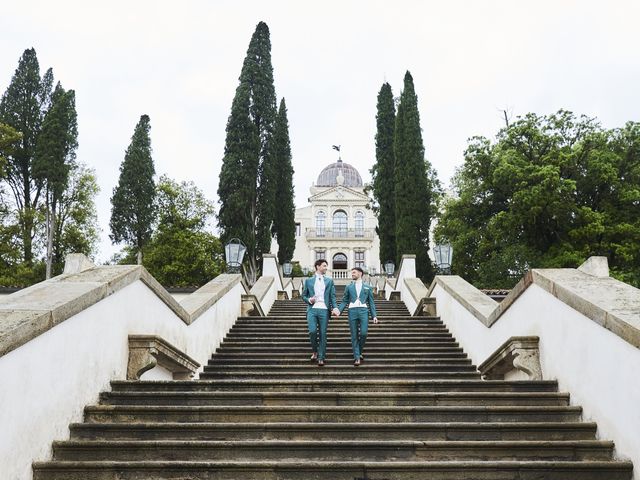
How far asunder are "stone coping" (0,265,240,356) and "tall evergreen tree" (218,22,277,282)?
58.3ft

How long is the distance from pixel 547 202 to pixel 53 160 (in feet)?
83.5

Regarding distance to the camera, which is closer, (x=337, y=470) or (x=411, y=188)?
(x=337, y=470)

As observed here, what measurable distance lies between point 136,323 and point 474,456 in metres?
3.57

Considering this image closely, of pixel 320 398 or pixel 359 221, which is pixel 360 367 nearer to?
pixel 320 398

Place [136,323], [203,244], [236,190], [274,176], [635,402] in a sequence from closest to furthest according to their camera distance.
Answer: [635,402] → [136,323] → [236,190] → [274,176] → [203,244]

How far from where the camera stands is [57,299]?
168 inches

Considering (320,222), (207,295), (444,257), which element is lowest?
(207,295)

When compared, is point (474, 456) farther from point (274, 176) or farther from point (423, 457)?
point (274, 176)

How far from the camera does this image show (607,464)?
365 cm

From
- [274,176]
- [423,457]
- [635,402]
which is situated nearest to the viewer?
[635,402]

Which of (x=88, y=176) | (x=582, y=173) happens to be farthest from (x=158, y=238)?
(x=582, y=173)

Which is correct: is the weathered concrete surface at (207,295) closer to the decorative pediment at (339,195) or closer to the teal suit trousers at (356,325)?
the teal suit trousers at (356,325)

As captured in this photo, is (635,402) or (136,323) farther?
(136,323)

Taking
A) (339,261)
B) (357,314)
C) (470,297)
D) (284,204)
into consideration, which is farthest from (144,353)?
(339,261)
